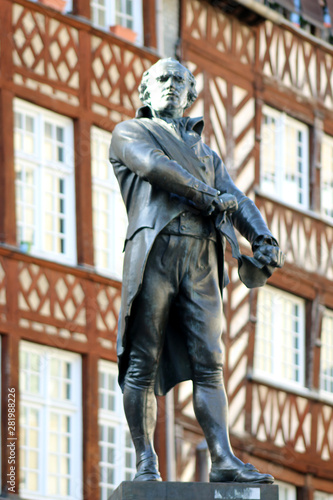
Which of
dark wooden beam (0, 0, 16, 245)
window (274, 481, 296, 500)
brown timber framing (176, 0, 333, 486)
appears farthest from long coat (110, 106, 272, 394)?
window (274, 481, 296, 500)

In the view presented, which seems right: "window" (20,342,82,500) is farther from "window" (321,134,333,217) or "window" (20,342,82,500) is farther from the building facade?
"window" (321,134,333,217)

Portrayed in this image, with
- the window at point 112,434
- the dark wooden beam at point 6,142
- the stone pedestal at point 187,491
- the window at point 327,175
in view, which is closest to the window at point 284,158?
the window at point 327,175

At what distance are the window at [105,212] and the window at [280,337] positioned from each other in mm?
3218

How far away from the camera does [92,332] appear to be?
25.7 m

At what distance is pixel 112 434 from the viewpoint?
1024 inches

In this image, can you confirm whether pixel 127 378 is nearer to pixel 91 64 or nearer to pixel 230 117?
pixel 91 64

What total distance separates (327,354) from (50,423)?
6765 mm

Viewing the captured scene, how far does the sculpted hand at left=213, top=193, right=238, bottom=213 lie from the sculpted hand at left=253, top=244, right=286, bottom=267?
0.28 m

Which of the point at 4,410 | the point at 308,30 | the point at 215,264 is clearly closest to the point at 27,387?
the point at 4,410

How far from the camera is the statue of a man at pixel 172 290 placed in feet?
36.7

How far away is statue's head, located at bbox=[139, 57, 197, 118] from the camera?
11688 millimetres

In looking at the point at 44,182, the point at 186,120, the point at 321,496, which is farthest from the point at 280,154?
the point at 186,120

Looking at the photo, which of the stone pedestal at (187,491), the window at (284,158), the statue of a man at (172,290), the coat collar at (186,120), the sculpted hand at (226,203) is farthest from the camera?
the window at (284,158)

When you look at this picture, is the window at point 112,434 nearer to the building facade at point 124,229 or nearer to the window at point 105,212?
the building facade at point 124,229
